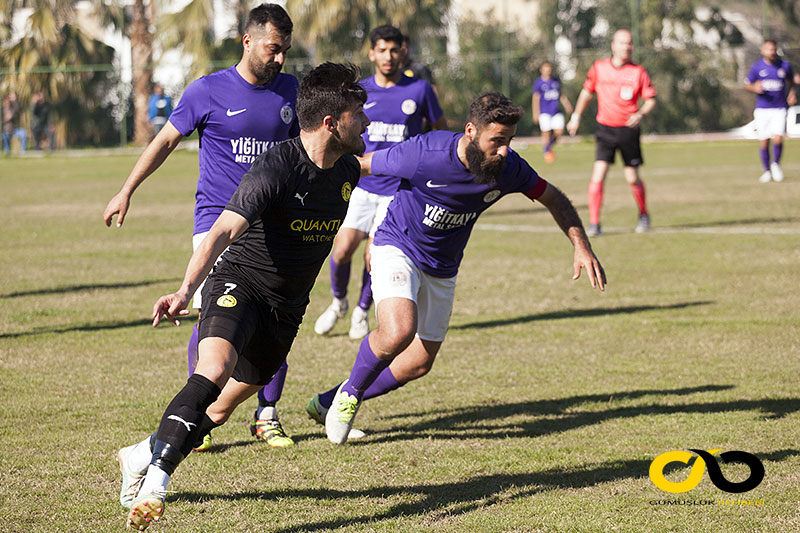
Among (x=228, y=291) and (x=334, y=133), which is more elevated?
(x=334, y=133)

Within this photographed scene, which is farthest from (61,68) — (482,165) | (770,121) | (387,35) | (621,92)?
(482,165)

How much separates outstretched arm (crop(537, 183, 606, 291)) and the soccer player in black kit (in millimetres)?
1311

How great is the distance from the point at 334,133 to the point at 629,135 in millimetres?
9733

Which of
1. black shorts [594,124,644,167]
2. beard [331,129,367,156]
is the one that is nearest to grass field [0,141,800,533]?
black shorts [594,124,644,167]

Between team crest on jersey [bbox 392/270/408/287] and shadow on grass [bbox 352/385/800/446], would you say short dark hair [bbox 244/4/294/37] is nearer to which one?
team crest on jersey [bbox 392/270/408/287]

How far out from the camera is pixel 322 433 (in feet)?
19.3

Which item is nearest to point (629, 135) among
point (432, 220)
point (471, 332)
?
point (471, 332)

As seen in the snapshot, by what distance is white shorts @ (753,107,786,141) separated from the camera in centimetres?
1978

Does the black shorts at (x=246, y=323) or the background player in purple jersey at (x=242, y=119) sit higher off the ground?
the background player in purple jersey at (x=242, y=119)

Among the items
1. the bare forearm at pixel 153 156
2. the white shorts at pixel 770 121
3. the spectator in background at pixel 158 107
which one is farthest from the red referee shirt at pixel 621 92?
the spectator in background at pixel 158 107

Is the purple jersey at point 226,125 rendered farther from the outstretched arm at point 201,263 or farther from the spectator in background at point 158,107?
the spectator in background at point 158,107

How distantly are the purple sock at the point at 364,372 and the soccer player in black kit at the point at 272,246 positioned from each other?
0.81 metres

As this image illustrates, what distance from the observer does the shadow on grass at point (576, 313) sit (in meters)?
→ 8.92

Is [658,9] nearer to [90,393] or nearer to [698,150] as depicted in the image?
[698,150]
